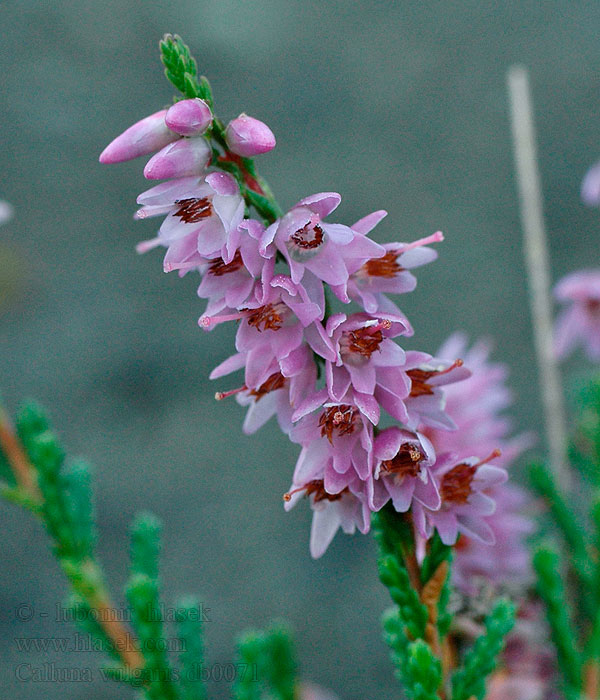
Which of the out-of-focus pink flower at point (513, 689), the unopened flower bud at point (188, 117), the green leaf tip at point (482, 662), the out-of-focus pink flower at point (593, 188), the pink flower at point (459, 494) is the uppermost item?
the out-of-focus pink flower at point (593, 188)

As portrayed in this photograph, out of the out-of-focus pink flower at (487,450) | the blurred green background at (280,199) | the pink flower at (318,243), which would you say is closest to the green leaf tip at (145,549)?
the out-of-focus pink flower at (487,450)

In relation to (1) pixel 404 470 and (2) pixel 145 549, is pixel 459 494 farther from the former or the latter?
(2) pixel 145 549

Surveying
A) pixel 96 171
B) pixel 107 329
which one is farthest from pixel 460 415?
pixel 96 171

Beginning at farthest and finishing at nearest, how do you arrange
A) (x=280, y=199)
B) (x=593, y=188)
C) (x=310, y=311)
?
(x=280, y=199), (x=593, y=188), (x=310, y=311)

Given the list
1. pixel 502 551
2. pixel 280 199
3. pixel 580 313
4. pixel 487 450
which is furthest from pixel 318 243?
pixel 280 199

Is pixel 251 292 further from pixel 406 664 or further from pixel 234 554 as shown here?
pixel 234 554

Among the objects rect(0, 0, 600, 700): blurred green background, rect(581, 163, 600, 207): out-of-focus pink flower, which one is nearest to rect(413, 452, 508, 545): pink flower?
rect(581, 163, 600, 207): out-of-focus pink flower

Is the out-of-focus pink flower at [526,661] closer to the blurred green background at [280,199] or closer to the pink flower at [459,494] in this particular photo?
the pink flower at [459,494]
